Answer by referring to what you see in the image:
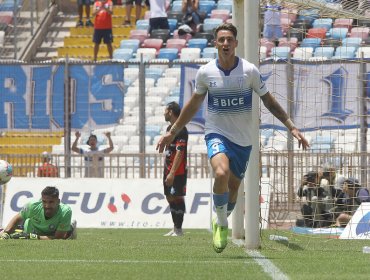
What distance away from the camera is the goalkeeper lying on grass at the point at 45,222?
16.6 meters

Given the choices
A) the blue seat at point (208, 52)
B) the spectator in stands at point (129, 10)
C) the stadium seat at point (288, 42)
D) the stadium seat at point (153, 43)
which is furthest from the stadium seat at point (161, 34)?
the stadium seat at point (288, 42)

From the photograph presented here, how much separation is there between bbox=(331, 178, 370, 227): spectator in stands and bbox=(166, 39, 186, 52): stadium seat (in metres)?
11.6

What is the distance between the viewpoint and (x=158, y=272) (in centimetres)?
1063

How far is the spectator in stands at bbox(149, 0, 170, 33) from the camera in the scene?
3209cm

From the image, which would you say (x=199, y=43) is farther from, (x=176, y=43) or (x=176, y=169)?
(x=176, y=169)

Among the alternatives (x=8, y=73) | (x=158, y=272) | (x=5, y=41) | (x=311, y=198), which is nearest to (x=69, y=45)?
(x=5, y=41)

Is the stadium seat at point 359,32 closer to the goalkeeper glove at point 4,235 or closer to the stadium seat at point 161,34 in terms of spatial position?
the stadium seat at point 161,34

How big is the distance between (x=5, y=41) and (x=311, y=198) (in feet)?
51.4

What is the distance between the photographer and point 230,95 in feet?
41.4

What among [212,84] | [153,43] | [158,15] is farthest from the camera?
[158,15]

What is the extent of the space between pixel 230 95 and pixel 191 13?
66.8 ft

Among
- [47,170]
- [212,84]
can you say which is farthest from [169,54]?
[212,84]

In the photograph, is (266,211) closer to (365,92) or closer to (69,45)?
(365,92)

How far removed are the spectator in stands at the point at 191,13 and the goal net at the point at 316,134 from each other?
839cm
